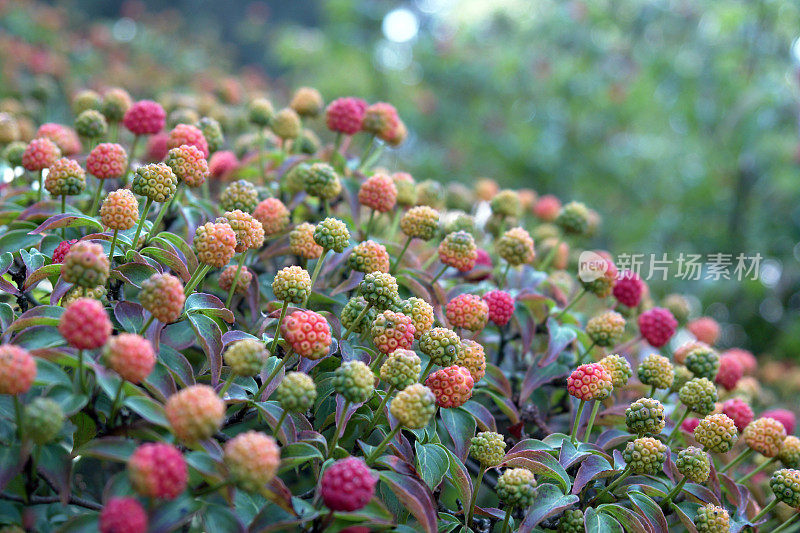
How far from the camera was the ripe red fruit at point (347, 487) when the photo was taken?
111cm

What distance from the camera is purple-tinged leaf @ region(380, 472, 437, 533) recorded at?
1.22 meters

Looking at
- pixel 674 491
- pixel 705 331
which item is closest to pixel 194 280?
pixel 674 491

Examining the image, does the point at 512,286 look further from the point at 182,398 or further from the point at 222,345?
the point at 182,398

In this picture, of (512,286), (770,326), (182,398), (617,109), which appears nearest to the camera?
(182,398)

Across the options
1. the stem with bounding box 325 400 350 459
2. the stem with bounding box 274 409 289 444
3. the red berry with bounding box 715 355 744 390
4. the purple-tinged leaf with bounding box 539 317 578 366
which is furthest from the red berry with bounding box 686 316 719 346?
the stem with bounding box 274 409 289 444

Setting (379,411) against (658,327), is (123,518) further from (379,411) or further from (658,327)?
(658,327)

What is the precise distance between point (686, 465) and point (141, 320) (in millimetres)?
1203

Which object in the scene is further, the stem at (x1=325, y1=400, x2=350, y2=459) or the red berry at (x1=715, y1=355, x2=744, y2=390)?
Answer: the red berry at (x1=715, y1=355, x2=744, y2=390)

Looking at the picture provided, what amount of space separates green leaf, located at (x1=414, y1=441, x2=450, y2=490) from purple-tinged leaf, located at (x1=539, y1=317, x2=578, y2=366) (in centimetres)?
46

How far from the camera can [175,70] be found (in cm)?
551

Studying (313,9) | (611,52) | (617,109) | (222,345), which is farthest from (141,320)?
(313,9)

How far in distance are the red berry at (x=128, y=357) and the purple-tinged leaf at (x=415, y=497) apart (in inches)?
18.7

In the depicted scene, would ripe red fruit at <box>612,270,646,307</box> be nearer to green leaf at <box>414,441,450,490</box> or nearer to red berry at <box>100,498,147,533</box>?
green leaf at <box>414,441,450,490</box>

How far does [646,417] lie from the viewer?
57.6 inches
